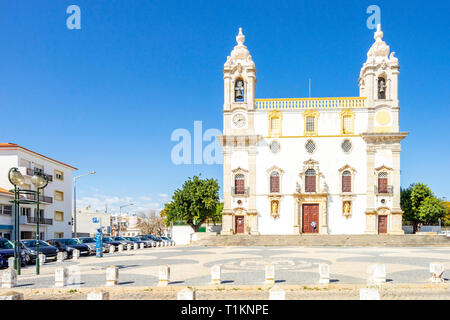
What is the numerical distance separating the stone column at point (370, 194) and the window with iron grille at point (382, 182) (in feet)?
2.46

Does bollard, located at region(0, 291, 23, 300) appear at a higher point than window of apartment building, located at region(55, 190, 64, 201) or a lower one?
higher

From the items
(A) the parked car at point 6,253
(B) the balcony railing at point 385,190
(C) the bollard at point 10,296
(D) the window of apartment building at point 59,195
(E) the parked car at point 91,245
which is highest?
(B) the balcony railing at point 385,190

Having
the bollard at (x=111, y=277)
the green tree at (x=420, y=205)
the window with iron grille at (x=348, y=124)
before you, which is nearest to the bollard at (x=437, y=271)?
the bollard at (x=111, y=277)

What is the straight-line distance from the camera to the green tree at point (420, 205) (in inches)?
1692

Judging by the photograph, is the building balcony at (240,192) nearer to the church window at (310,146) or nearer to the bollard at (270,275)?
the church window at (310,146)

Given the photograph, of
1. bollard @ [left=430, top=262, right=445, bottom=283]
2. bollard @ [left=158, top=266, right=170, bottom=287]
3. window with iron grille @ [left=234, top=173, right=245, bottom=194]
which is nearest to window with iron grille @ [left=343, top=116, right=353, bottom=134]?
window with iron grille @ [left=234, top=173, right=245, bottom=194]

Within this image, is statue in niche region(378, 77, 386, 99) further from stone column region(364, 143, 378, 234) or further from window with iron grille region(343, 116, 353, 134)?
stone column region(364, 143, 378, 234)

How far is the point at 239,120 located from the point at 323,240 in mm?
15281

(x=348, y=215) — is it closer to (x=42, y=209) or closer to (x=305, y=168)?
(x=305, y=168)

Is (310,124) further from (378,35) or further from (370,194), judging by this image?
(378,35)

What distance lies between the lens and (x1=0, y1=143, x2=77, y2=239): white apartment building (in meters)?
38.3

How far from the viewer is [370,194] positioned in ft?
126

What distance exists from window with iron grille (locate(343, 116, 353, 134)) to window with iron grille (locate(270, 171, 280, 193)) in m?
8.63

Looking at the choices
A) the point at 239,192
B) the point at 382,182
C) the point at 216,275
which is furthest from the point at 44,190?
the point at 382,182
